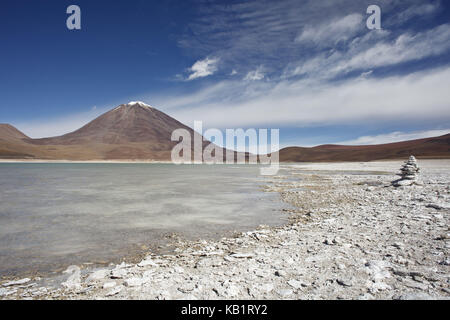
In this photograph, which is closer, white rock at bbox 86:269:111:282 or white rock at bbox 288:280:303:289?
white rock at bbox 288:280:303:289

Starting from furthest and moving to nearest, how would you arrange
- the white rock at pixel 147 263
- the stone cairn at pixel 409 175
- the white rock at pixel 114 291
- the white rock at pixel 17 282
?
the stone cairn at pixel 409 175 < the white rock at pixel 147 263 < the white rock at pixel 17 282 < the white rock at pixel 114 291

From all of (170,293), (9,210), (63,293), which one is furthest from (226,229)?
(9,210)

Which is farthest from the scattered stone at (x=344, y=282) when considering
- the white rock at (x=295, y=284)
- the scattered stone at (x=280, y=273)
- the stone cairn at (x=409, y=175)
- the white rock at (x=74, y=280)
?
the stone cairn at (x=409, y=175)

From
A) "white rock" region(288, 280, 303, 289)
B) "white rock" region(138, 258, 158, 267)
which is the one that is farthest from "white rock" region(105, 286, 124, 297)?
"white rock" region(288, 280, 303, 289)

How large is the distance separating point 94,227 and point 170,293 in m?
6.29

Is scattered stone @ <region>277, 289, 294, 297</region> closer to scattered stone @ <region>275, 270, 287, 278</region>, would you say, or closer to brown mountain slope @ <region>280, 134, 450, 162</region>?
scattered stone @ <region>275, 270, 287, 278</region>

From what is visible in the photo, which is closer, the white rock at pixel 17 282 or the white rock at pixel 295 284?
the white rock at pixel 295 284

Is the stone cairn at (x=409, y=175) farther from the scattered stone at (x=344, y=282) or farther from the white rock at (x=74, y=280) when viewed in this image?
the white rock at (x=74, y=280)

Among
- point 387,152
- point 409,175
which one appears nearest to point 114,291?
point 409,175

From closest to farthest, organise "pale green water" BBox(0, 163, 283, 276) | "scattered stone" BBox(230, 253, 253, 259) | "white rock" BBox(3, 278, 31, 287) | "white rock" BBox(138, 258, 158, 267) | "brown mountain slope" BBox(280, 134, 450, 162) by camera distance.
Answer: "white rock" BBox(3, 278, 31, 287) < "white rock" BBox(138, 258, 158, 267) < "scattered stone" BBox(230, 253, 253, 259) < "pale green water" BBox(0, 163, 283, 276) < "brown mountain slope" BBox(280, 134, 450, 162)

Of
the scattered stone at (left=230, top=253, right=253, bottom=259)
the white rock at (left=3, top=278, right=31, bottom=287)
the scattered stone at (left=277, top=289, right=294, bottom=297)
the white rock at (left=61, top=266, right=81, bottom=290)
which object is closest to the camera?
the scattered stone at (left=277, top=289, right=294, bottom=297)
